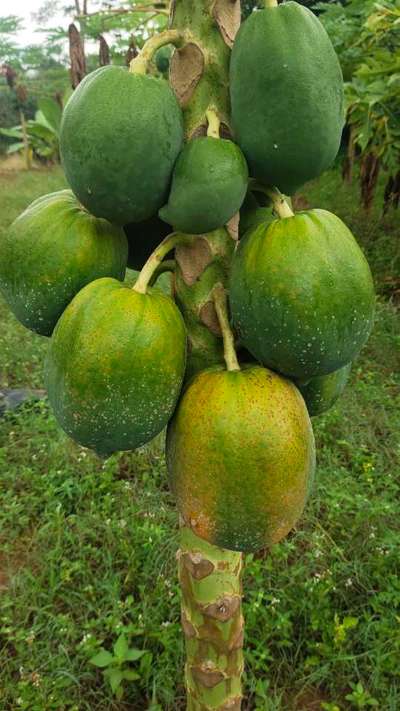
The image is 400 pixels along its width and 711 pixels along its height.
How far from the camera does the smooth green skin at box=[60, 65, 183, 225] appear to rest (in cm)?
89

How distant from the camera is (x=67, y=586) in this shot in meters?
2.70

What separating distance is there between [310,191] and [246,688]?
951 cm

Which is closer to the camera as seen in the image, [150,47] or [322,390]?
[150,47]

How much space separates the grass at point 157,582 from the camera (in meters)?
2.31

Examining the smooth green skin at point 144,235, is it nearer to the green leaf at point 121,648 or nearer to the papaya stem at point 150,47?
the papaya stem at point 150,47

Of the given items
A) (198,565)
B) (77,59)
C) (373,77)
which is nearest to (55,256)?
(198,565)

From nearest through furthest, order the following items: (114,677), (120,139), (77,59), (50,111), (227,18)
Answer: (120,139) → (227,18) → (114,677) → (77,59) → (50,111)

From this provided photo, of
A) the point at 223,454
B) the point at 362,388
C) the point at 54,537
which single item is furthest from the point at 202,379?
the point at 362,388

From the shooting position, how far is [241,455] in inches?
37.8

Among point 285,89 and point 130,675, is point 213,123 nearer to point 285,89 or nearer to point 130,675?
point 285,89

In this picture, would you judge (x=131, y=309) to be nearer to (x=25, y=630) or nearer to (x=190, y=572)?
(x=190, y=572)

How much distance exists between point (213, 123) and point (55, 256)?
0.35 m

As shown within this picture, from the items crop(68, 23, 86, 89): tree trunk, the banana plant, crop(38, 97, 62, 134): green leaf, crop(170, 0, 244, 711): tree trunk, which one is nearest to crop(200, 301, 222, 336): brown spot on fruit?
crop(170, 0, 244, 711): tree trunk

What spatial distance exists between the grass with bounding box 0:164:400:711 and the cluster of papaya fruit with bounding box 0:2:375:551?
161 cm
